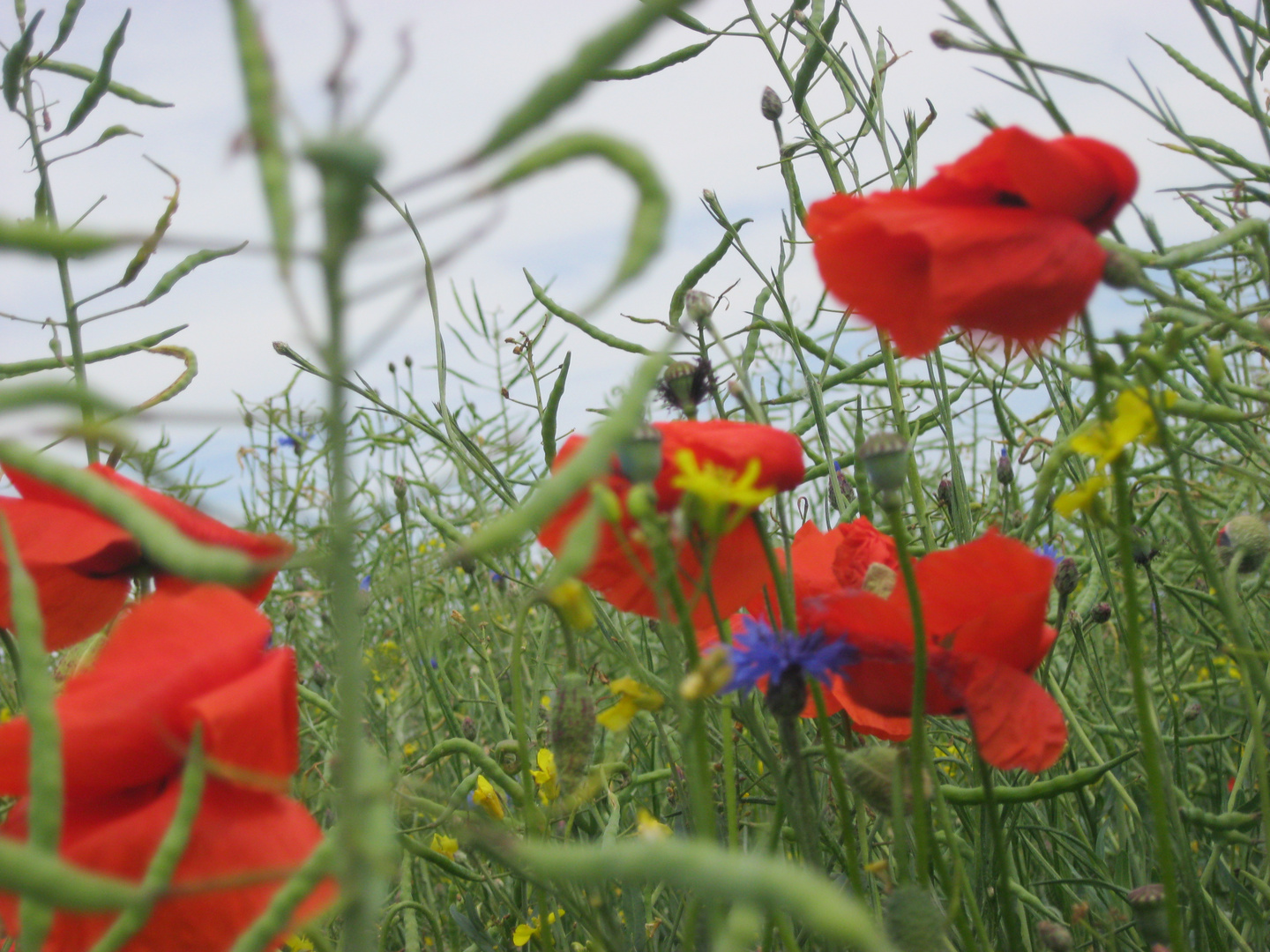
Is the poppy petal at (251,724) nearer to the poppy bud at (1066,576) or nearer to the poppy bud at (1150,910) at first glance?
the poppy bud at (1150,910)

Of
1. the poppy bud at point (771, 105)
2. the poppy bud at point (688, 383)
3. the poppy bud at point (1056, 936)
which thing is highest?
the poppy bud at point (771, 105)

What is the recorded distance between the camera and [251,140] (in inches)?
9.4

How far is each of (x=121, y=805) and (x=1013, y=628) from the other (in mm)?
357

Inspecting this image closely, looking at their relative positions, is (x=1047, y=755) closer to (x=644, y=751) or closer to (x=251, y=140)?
(x=251, y=140)

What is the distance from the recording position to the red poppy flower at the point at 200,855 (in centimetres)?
33

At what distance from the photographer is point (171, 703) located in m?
0.36

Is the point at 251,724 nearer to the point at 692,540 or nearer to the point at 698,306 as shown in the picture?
the point at 692,540

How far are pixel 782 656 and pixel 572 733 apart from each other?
0.13 meters

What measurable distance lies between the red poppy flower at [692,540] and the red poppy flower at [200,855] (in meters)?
0.15

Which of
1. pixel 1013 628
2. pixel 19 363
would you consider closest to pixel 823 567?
pixel 1013 628

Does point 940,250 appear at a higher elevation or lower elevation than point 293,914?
higher

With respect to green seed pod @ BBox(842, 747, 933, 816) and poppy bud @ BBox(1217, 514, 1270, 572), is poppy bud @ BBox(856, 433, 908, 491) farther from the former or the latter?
poppy bud @ BBox(1217, 514, 1270, 572)

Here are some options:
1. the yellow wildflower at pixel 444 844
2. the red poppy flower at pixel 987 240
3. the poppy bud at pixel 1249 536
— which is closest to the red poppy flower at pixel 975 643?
the red poppy flower at pixel 987 240

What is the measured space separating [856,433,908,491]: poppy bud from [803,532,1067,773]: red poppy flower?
5cm
